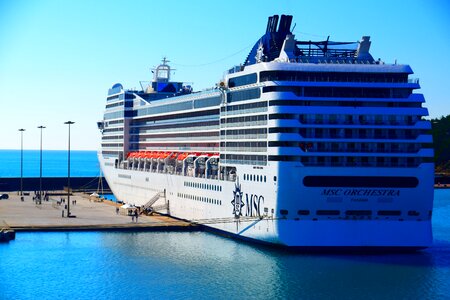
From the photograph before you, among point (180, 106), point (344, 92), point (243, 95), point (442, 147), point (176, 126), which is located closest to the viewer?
point (344, 92)

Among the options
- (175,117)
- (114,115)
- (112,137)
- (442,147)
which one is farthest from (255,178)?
(442,147)

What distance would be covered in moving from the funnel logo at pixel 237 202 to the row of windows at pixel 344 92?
8.90m

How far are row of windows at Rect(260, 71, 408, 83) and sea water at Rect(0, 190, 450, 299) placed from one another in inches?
452

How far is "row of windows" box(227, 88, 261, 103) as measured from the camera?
5878 centimetres

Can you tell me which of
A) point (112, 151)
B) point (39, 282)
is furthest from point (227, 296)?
point (112, 151)

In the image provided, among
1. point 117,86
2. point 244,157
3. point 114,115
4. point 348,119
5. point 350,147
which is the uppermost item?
point 117,86

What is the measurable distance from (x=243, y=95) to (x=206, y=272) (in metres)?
15.7

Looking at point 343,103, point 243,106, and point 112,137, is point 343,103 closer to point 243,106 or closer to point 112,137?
point 243,106

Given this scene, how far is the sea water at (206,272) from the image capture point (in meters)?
46.1

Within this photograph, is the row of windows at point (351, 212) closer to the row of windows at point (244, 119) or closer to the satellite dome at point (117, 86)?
the row of windows at point (244, 119)

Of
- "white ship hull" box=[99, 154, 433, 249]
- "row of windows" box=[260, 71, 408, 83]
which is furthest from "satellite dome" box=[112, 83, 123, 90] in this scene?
"white ship hull" box=[99, 154, 433, 249]

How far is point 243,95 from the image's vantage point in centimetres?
6166

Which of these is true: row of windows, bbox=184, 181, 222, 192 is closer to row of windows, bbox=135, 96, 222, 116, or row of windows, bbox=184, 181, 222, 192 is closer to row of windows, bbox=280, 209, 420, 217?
row of windows, bbox=135, 96, 222, 116

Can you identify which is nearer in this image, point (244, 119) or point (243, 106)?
point (244, 119)
